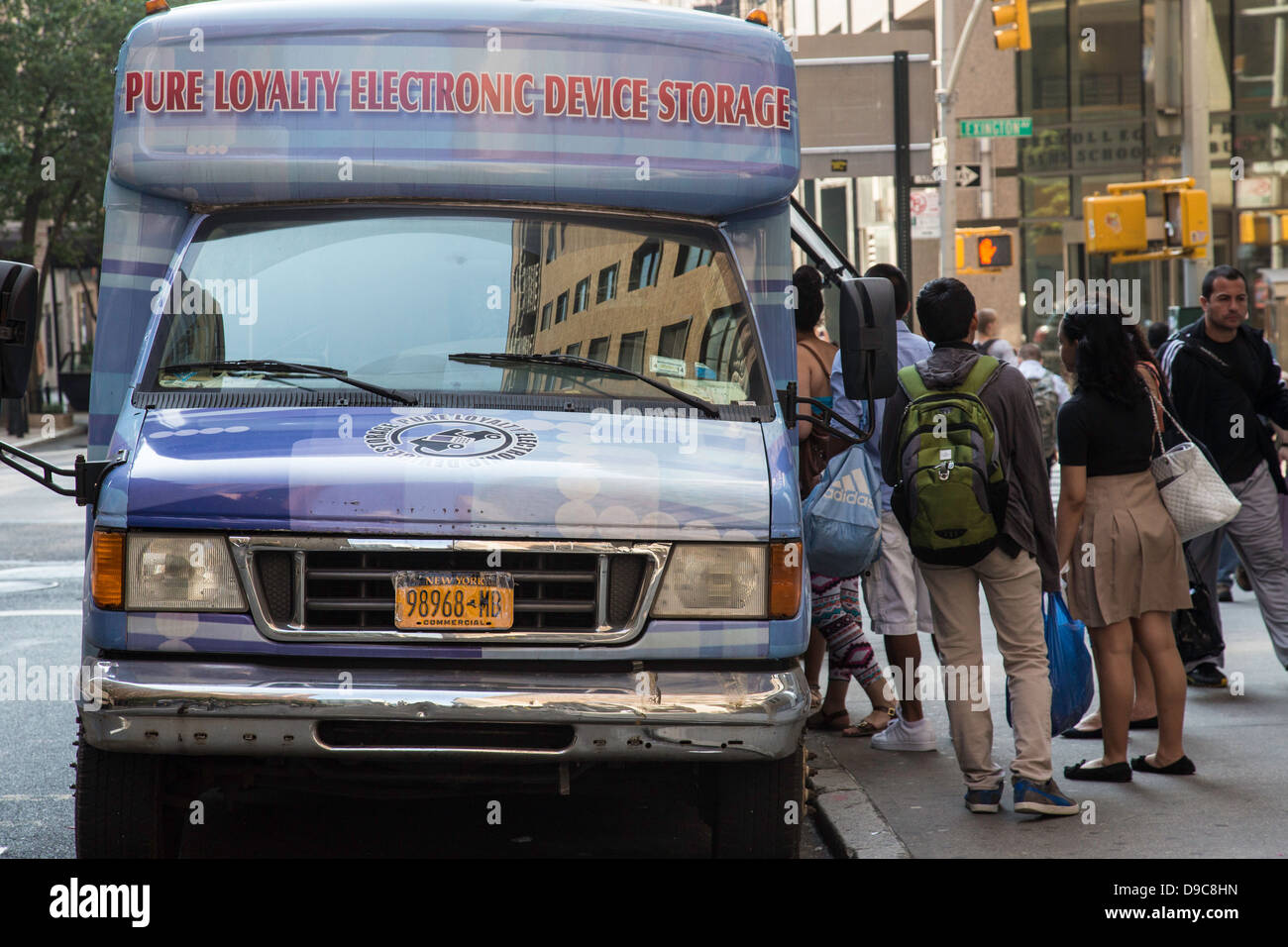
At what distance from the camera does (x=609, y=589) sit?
4613 mm

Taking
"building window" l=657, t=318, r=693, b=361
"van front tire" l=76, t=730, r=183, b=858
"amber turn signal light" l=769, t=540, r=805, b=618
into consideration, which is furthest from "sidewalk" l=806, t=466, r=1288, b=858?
"van front tire" l=76, t=730, r=183, b=858

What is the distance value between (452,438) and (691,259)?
1.35m

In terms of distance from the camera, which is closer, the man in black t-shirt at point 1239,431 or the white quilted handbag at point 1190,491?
the white quilted handbag at point 1190,491

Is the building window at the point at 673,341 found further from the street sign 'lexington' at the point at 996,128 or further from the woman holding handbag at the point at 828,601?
the street sign 'lexington' at the point at 996,128

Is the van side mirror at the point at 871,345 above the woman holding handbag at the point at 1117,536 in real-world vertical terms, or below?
above

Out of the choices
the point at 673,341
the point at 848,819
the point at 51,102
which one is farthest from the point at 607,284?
the point at 51,102

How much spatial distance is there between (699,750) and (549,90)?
2424mm

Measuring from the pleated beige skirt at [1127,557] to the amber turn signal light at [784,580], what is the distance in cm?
207

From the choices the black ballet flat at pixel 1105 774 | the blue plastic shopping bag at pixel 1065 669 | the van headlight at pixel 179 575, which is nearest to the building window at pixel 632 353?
the van headlight at pixel 179 575

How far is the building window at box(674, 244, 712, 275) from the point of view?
18.6 feet

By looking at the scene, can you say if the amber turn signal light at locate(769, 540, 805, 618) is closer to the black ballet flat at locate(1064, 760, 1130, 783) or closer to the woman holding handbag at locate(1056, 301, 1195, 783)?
the woman holding handbag at locate(1056, 301, 1195, 783)

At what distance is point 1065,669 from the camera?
20.4 feet

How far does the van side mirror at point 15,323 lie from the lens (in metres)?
5.18

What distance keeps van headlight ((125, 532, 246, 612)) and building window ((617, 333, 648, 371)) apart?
57.5 inches
